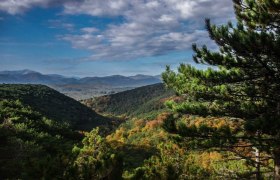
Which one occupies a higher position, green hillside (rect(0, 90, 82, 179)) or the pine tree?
the pine tree

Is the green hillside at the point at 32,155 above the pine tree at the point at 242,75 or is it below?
below

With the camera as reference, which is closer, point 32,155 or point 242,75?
point 242,75

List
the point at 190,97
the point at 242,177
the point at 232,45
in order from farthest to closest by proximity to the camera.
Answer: the point at 190,97 → the point at 242,177 → the point at 232,45

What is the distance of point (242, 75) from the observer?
49.5 ft

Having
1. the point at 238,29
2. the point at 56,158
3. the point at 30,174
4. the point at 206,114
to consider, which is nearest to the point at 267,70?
the point at 238,29

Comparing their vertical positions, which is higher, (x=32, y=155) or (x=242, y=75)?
(x=242, y=75)

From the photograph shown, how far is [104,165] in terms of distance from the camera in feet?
50.3

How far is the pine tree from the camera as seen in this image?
13.7 m

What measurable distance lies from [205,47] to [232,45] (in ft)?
3.89

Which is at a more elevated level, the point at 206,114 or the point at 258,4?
the point at 258,4

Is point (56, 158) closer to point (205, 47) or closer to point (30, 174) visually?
point (30, 174)

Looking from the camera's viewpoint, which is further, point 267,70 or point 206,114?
point 206,114

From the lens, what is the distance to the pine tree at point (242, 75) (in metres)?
13.7

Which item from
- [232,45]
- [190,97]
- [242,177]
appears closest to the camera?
[232,45]
